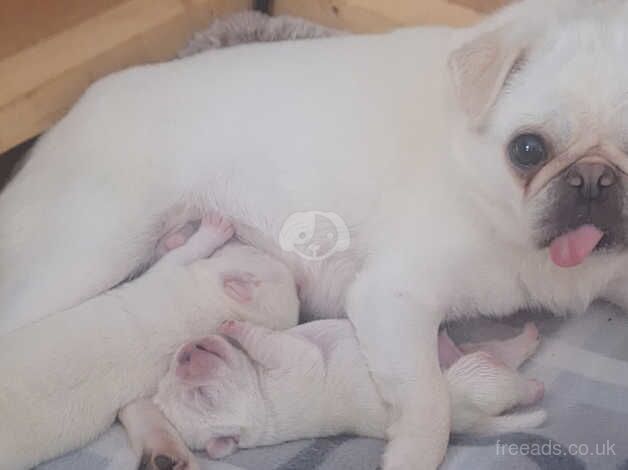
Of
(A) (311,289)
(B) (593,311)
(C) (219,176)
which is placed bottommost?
(B) (593,311)

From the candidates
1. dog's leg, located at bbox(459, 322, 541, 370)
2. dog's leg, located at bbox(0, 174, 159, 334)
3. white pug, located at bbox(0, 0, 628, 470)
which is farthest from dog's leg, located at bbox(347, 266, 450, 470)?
dog's leg, located at bbox(0, 174, 159, 334)

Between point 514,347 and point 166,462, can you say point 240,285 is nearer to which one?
point 166,462

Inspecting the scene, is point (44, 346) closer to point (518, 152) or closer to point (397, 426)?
point (397, 426)

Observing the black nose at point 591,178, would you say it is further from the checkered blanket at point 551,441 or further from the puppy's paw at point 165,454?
the puppy's paw at point 165,454

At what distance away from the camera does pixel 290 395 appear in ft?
5.29

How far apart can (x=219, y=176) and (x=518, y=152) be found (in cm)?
59

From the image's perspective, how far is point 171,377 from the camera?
164 centimetres

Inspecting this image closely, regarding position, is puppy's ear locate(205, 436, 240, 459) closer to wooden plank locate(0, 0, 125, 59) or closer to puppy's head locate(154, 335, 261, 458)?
puppy's head locate(154, 335, 261, 458)

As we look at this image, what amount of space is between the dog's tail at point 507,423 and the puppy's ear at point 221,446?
39 centimetres

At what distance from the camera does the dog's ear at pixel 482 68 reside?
60.3 inches

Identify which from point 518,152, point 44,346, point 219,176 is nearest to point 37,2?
point 219,176

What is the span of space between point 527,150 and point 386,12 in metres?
0.98

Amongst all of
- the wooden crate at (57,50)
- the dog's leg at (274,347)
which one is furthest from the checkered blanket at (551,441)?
the wooden crate at (57,50)

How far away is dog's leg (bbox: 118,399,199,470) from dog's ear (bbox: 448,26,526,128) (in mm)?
706
